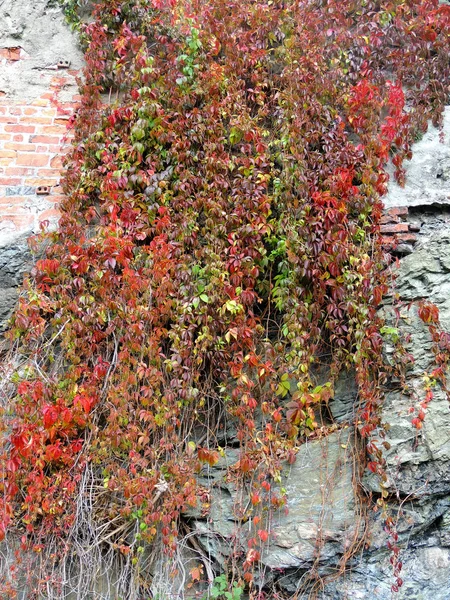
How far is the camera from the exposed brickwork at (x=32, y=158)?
397 centimetres

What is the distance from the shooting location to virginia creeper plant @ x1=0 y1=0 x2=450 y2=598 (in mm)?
3182

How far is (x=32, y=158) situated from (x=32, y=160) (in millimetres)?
18

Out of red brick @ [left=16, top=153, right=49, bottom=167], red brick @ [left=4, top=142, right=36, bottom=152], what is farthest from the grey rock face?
red brick @ [left=4, top=142, right=36, bottom=152]

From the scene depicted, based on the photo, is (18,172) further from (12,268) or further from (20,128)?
(12,268)

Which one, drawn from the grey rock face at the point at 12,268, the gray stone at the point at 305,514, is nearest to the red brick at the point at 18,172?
the grey rock face at the point at 12,268

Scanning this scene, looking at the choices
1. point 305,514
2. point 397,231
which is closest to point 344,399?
point 305,514

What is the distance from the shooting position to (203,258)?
3617 mm

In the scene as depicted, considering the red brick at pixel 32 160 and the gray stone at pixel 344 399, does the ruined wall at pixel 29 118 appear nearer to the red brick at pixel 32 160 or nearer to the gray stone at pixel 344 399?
the red brick at pixel 32 160

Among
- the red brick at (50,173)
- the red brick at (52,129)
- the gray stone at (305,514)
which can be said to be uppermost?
the red brick at (52,129)

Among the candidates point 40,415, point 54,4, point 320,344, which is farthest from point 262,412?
point 54,4

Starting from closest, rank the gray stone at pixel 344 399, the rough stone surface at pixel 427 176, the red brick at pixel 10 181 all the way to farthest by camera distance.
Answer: the gray stone at pixel 344 399
the rough stone surface at pixel 427 176
the red brick at pixel 10 181

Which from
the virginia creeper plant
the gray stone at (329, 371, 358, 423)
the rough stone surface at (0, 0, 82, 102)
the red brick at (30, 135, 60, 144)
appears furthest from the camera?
the rough stone surface at (0, 0, 82, 102)

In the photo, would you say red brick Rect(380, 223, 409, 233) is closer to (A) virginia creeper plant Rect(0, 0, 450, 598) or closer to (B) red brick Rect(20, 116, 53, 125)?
(A) virginia creeper plant Rect(0, 0, 450, 598)

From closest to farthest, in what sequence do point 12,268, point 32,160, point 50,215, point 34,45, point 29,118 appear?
1. point 12,268
2. point 50,215
3. point 32,160
4. point 29,118
5. point 34,45
